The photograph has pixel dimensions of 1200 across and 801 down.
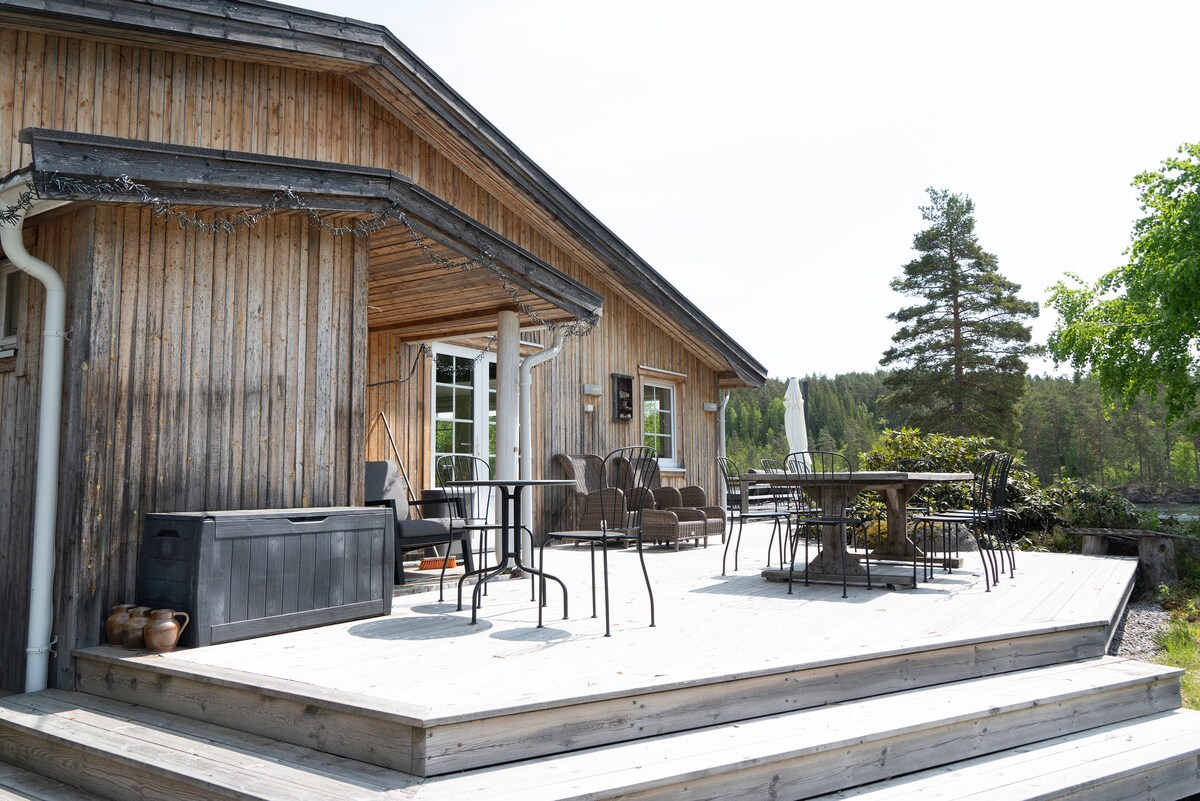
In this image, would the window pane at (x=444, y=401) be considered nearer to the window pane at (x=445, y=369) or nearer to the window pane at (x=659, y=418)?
the window pane at (x=445, y=369)

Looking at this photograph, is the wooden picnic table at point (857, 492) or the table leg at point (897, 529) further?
the table leg at point (897, 529)

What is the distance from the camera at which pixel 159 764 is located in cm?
253

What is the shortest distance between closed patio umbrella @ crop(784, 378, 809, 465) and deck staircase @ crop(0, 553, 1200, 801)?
8537 mm

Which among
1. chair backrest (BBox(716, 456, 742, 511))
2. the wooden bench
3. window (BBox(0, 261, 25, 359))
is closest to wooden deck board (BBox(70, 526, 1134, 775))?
chair backrest (BBox(716, 456, 742, 511))

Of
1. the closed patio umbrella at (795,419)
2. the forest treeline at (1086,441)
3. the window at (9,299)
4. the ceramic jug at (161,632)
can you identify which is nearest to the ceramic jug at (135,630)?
the ceramic jug at (161,632)

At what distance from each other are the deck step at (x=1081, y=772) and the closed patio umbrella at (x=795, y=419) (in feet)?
28.6

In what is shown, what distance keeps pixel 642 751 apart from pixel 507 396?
3511 mm

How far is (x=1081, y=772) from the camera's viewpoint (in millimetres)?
2859

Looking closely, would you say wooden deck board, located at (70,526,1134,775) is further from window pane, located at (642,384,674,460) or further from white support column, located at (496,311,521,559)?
window pane, located at (642,384,674,460)

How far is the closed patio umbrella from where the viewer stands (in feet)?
39.7

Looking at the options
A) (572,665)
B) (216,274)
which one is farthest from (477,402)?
(572,665)

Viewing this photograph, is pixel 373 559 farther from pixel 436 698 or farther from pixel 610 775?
pixel 610 775

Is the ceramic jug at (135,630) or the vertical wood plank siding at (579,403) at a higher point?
the vertical wood plank siding at (579,403)

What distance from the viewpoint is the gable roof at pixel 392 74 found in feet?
16.3
